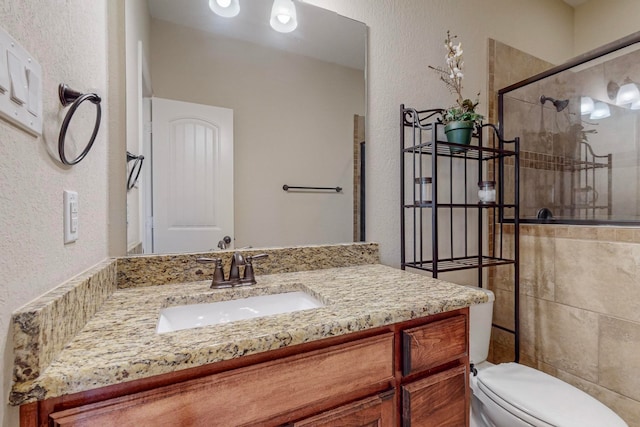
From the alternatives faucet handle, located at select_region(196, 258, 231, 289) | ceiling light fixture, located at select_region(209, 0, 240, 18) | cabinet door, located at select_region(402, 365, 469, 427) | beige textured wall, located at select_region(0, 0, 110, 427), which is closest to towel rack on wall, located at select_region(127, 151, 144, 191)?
beige textured wall, located at select_region(0, 0, 110, 427)

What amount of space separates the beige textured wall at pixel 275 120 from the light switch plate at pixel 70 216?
54 cm

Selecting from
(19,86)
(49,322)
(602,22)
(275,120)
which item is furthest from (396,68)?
(602,22)

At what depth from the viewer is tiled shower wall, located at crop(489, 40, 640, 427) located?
134 centimetres

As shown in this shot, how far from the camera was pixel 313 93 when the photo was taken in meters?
1.33

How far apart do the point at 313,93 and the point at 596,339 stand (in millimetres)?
1734

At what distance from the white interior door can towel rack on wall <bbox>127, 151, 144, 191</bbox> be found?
0.14 feet

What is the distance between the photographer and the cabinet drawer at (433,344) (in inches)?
31.0

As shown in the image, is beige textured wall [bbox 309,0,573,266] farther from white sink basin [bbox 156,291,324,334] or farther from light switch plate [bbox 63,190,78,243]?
light switch plate [bbox 63,190,78,243]

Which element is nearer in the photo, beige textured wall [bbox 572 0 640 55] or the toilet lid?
the toilet lid

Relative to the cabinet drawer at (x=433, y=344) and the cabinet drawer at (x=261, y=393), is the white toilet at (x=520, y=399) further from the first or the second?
the cabinet drawer at (x=261, y=393)

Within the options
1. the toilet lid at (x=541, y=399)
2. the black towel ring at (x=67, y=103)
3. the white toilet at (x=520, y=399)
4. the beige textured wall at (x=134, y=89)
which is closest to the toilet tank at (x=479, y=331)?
the white toilet at (x=520, y=399)

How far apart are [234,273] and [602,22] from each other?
3.21 m

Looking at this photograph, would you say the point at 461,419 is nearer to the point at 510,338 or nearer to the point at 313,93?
the point at 510,338

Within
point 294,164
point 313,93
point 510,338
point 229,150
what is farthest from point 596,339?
point 229,150
